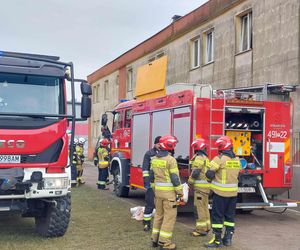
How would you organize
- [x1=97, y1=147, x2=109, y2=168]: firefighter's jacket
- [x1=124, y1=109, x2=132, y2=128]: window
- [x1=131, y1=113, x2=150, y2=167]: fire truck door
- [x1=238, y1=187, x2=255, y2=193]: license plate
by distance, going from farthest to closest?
[x1=97, y1=147, x2=109, y2=168]: firefighter's jacket, [x1=124, y1=109, x2=132, y2=128]: window, [x1=131, y1=113, x2=150, y2=167]: fire truck door, [x1=238, y1=187, x2=255, y2=193]: license plate

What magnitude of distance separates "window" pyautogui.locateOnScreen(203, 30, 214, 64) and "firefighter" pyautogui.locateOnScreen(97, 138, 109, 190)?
6666 millimetres

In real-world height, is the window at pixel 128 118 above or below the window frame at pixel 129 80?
below

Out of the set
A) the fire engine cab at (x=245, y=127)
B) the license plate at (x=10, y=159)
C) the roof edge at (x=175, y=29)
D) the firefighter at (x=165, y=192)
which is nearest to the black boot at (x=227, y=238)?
the firefighter at (x=165, y=192)

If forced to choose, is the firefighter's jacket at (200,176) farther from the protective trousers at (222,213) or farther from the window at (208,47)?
the window at (208,47)

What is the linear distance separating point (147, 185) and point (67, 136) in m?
1.83

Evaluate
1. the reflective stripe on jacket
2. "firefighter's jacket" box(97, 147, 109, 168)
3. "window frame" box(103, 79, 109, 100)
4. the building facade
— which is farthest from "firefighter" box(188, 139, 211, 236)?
"window frame" box(103, 79, 109, 100)

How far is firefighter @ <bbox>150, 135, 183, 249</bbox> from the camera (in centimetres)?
651

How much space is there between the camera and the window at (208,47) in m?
18.7

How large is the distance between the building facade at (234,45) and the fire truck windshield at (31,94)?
826cm

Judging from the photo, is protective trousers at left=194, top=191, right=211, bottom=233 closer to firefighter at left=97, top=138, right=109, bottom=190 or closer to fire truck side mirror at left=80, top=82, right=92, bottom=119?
fire truck side mirror at left=80, top=82, right=92, bottom=119

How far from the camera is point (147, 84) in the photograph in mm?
11078

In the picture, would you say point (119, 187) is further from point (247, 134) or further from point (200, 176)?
point (200, 176)

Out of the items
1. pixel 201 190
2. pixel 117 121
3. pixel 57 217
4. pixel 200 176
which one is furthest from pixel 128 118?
pixel 57 217

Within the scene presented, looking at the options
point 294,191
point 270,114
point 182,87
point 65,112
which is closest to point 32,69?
point 65,112
